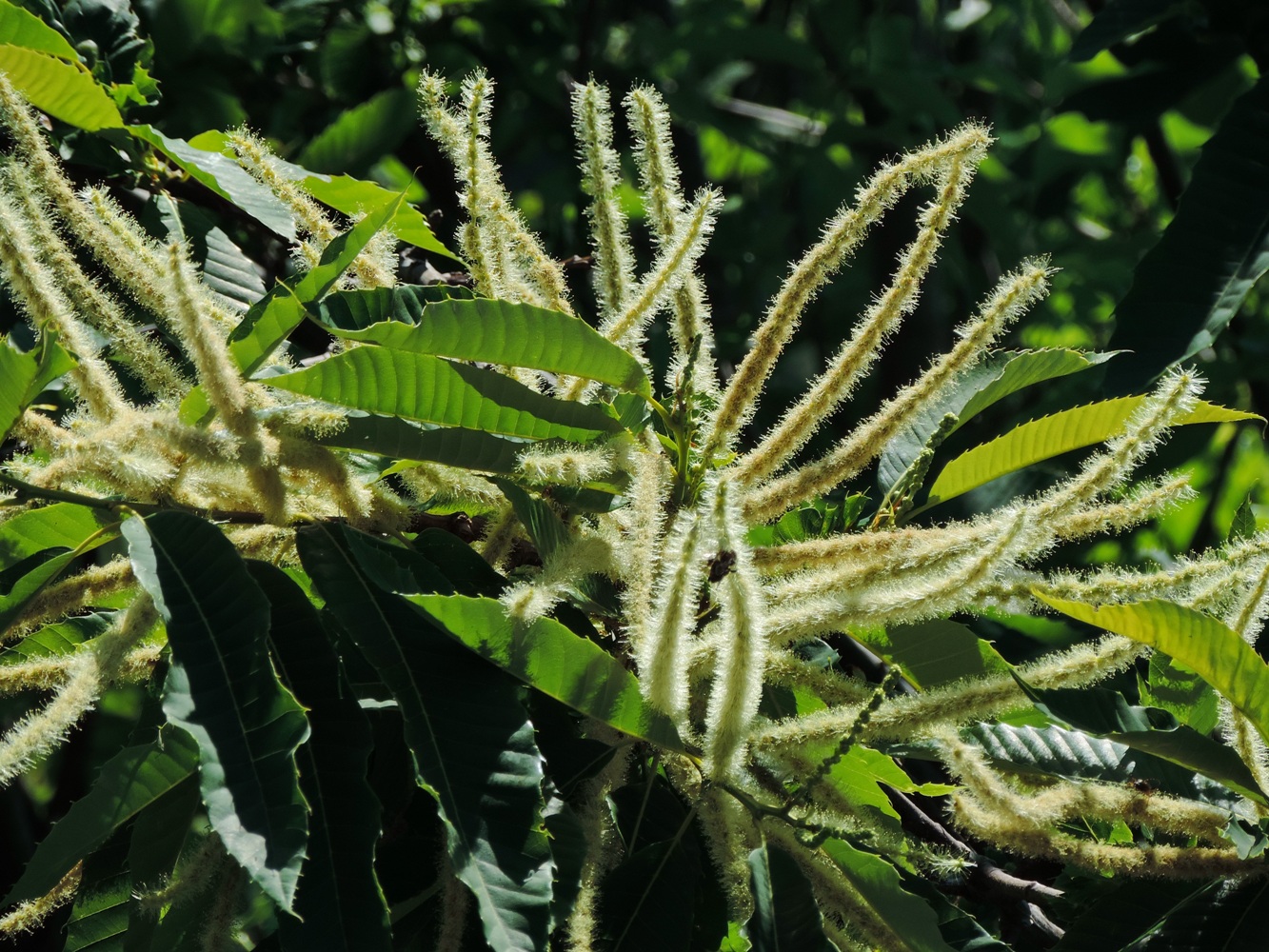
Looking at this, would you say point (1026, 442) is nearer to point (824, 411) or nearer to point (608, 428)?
point (824, 411)

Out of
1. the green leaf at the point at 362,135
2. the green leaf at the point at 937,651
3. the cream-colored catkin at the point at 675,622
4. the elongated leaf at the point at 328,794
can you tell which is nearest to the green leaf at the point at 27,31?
the green leaf at the point at 362,135

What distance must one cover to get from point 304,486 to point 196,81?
2038mm

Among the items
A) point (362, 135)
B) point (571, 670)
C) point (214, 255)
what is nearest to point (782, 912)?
point (571, 670)

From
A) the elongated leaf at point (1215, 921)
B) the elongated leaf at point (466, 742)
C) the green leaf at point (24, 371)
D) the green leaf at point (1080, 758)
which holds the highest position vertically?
the green leaf at point (24, 371)

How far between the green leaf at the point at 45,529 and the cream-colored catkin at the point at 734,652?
723mm

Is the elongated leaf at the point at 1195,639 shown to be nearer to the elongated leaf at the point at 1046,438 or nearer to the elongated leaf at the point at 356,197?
the elongated leaf at the point at 1046,438

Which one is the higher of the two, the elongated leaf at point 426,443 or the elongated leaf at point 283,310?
the elongated leaf at point 283,310

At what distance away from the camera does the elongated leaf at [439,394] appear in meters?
1.22

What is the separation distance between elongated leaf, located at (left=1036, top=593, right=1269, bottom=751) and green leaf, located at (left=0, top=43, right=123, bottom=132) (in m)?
1.52

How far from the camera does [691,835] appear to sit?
1.36 metres

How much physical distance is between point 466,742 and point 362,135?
2.09 m

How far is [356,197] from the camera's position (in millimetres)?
1920

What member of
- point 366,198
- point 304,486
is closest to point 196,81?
point 366,198

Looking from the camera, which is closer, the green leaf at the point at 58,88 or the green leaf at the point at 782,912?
Result: the green leaf at the point at 782,912
